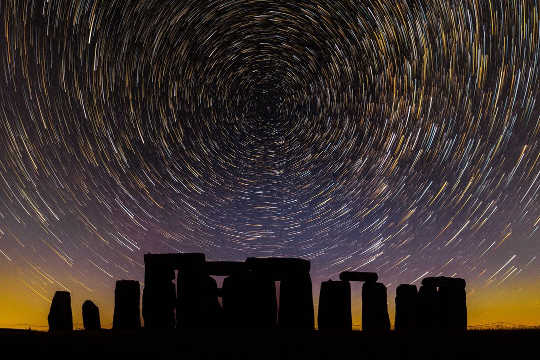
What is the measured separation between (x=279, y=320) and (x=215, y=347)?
678 centimetres

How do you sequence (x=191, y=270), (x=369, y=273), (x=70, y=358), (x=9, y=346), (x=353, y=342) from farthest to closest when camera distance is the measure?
(x=369, y=273), (x=191, y=270), (x=353, y=342), (x=9, y=346), (x=70, y=358)

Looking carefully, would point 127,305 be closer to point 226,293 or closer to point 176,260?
point 176,260

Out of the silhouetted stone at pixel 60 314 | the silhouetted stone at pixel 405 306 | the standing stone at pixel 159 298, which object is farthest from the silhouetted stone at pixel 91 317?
the silhouetted stone at pixel 405 306

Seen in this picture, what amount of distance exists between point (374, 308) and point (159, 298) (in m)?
6.37

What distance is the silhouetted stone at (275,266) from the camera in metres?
18.1

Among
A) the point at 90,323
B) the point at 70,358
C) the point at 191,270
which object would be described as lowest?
the point at 70,358

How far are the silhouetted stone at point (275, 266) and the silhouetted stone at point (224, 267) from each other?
0.22m

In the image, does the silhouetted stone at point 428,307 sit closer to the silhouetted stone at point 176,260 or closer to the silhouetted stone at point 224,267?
the silhouetted stone at point 224,267

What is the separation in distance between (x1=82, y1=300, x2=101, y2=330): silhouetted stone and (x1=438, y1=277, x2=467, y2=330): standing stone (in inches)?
396

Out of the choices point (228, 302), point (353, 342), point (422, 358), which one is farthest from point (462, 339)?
point (228, 302)

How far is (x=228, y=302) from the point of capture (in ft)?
59.4

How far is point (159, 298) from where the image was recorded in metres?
17.8

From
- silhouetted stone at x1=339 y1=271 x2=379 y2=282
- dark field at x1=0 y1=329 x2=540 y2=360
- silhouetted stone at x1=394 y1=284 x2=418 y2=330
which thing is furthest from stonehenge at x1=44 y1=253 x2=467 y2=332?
dark field at x1=0 y1=329 x2=540 y2=360

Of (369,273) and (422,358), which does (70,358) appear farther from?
(369,273)
